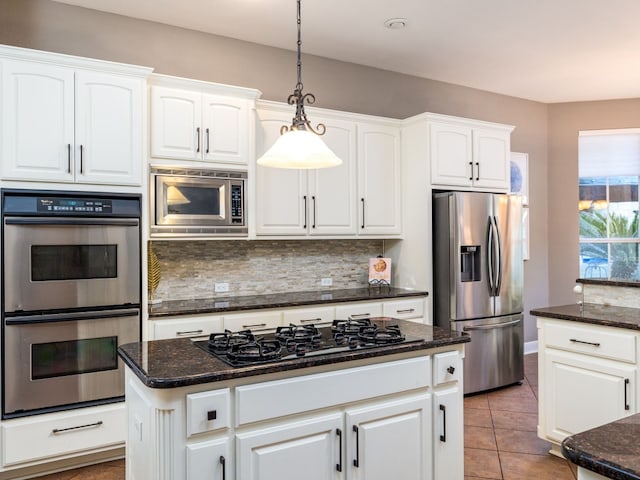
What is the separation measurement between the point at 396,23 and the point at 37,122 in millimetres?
2549

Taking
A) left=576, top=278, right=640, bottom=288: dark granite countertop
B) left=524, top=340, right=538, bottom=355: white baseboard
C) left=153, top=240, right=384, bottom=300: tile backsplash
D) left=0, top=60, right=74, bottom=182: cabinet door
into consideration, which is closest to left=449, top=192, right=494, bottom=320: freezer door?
left=153, top=240, right=384, bottom=300: tile backsplash

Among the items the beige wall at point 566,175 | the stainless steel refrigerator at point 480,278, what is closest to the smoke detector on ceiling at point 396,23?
the stainless steel refrigerator at point 480,278

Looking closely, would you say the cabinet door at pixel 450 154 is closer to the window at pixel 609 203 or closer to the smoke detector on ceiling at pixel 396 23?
the smoke detector on ceiling at pixel 396 23

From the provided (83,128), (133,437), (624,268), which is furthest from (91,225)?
(624,268)

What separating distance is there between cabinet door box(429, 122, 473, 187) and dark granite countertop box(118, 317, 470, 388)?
224 cm

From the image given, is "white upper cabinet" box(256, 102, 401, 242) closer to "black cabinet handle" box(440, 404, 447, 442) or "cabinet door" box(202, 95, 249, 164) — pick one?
"cabinet door" box(202, 95, 249, 164)

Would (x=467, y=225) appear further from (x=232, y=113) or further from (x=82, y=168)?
(x=82, y=168)

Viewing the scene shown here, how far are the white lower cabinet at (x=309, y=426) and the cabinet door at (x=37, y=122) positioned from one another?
1474 millimetres

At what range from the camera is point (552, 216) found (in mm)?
5832

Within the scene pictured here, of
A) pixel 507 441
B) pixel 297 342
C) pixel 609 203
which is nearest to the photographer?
pixel 297 342

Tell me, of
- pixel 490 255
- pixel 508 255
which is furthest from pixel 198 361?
pixel 508 255

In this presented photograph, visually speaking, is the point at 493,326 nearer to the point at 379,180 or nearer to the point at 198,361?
the point at 379,180

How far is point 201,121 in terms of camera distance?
336 cm

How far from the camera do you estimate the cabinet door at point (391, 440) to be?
1.96 meters
